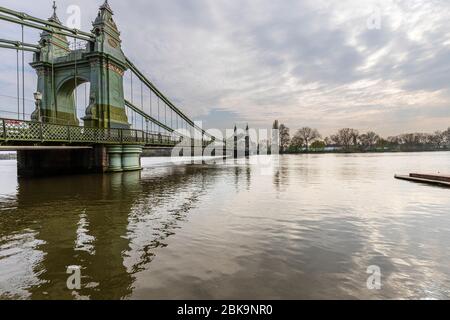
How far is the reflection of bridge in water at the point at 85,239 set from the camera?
3879 mm

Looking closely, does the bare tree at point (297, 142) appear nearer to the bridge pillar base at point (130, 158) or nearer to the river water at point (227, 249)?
the bridge pillar base at point (130, 158)

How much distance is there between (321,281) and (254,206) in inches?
230

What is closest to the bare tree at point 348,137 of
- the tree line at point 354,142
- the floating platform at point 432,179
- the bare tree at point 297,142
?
the tree line at point 354,142

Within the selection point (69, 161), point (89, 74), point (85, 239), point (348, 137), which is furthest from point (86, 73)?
point (348, 137)

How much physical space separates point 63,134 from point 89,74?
9.23m

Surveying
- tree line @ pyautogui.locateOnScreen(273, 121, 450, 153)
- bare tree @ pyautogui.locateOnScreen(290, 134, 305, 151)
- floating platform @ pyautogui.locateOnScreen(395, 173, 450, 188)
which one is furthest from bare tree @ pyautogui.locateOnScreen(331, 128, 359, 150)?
floating platform @ pyautogui.locateOnScreen(395, 173, 450, 188)

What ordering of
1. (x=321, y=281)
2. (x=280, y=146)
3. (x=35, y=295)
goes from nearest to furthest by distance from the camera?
(x=35, y=295)
(x=321, y=281)
(x=280, y=146)

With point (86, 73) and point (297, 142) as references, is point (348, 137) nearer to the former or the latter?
point (297, 142)

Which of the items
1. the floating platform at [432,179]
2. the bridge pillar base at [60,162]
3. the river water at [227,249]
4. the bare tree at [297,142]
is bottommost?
the river water at [227,249]

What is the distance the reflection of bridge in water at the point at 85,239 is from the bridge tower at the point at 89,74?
52.5 ft

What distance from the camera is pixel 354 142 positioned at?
132m
